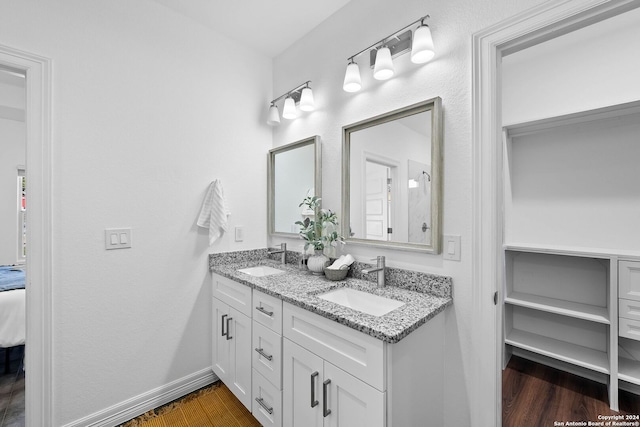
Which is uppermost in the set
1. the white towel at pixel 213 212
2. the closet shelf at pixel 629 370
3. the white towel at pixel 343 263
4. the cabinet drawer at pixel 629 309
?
the white towel at pixel 213 212

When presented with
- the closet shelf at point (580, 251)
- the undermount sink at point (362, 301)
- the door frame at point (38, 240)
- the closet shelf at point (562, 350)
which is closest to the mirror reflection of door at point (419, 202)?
the undermount sink at point (362, 301)

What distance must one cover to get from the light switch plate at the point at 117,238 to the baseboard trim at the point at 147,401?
96 centimetres

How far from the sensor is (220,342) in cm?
190

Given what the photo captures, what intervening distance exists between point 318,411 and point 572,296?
2154mm

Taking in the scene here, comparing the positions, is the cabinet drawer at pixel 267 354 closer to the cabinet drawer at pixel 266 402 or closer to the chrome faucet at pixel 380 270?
the cabinet drawer at pixel 266 402

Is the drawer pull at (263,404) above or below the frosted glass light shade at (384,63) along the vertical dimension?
below

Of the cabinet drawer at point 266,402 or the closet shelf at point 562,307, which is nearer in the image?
the cabinet drawer at point 266,402

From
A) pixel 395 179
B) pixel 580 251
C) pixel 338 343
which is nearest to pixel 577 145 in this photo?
pixel 580 251

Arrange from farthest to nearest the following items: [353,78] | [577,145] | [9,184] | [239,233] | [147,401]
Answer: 1. [9,184]
2. [239,233]
3. [577,145]
4. [147,401]
5. [353,78]

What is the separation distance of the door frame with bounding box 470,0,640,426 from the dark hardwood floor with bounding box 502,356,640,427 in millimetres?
801

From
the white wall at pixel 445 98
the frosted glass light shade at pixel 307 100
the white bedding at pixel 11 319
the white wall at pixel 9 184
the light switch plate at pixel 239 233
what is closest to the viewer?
the white wall at pixel 445 98

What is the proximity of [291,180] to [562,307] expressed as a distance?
7.23 feet

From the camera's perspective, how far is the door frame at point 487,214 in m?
1.18

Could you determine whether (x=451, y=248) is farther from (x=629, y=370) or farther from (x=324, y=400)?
(x=629, y=370)
